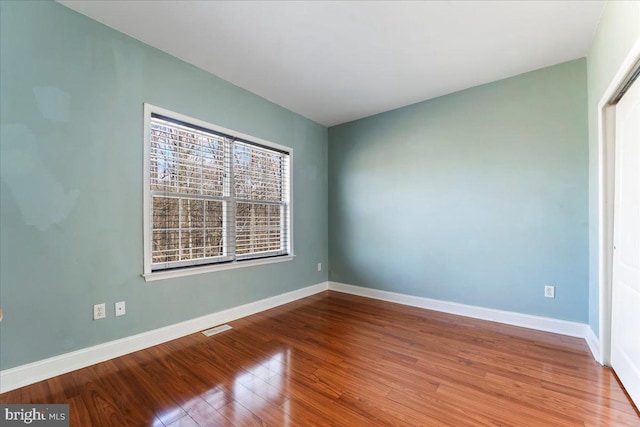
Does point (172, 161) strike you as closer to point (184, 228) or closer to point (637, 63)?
point (184, 228)

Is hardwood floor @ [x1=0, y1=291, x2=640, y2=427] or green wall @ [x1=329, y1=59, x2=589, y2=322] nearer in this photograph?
hardwood floor @ [x1=0, y1=291, x2=640, y2=427]

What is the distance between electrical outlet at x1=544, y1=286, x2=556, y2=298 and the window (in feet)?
9.70

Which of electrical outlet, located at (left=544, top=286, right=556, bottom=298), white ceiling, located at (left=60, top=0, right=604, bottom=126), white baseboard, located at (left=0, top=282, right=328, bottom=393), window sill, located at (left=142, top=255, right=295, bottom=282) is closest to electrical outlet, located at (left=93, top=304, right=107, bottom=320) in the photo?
white baseboard, located at (left=0, top=282, right=328, bottom=393)

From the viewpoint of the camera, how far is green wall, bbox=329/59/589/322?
2.68 meters

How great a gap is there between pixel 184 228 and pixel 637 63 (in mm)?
3524

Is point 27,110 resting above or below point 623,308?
above

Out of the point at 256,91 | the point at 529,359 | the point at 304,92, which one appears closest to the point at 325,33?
the point at 304,92

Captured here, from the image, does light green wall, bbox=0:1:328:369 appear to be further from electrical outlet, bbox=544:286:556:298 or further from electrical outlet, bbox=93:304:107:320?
electrical outlet, bbox=544:286:556:298

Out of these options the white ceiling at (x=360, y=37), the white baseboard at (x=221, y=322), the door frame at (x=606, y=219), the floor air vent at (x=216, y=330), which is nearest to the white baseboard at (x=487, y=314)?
the white baseboard at (x=221, y=322)

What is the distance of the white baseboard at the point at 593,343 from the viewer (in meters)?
2.19

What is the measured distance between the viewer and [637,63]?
156 cm

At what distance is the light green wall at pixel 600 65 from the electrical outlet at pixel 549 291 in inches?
10.6

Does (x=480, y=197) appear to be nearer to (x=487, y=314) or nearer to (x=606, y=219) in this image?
(x=606, y=219)

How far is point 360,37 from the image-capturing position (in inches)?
93.7
